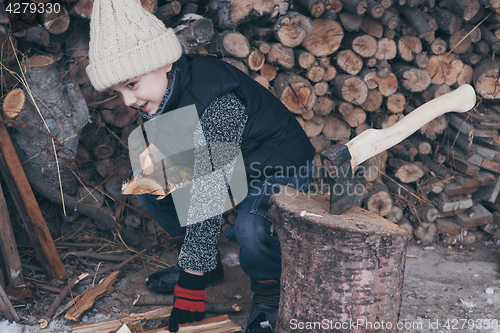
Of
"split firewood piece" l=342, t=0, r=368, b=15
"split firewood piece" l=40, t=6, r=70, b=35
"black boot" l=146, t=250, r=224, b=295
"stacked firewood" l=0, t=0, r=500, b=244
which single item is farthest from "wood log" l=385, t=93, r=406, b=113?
"split firewood piece" l=40, t=6, r=70, b=35

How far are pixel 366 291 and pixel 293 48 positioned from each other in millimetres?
1716

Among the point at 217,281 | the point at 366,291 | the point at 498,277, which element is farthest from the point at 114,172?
the point at 498,277

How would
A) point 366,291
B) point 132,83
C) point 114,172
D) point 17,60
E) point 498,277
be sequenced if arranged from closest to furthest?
point 366,291
point 132,83
point 17,60
point 498,277
point 114,172

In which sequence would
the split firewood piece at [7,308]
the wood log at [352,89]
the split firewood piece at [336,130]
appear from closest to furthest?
the split firewood piece at [7,308]
the wood log at [352,89]
the split firewood piece at [336,130]

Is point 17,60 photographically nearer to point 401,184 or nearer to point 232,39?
point 232,39

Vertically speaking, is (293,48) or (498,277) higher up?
(293,48)

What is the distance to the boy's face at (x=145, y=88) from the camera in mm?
1641

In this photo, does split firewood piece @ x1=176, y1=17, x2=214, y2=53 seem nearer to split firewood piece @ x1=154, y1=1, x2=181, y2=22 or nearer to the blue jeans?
split firewood piece @ x1=154, y1=1, x2=181, y2=22

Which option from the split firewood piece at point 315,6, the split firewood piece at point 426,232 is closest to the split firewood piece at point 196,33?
the split firewood piece at point 315,6

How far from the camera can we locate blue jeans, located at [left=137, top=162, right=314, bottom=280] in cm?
184

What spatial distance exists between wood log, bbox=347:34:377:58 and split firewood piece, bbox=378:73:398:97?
22 centimetres

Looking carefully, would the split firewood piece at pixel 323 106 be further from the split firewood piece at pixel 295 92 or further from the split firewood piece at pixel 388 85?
the split firewood piece at pixel 388 85

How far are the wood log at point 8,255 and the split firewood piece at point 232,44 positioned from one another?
1486mm

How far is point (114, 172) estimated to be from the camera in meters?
2.64
